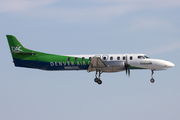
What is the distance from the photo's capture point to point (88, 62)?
4341cm

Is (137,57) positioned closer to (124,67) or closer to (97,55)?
(124,67)

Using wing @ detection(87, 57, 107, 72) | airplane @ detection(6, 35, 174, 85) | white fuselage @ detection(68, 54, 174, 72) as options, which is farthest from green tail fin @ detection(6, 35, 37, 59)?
white fuselage @ detection(68, 54, 174, 72)

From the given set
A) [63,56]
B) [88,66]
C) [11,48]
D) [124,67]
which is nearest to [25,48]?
[11,48]

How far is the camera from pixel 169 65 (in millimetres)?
43094

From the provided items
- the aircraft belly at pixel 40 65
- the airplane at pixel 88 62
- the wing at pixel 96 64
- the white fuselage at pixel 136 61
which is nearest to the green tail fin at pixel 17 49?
the airplane at pixel 88 62

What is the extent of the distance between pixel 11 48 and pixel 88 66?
1145 cm

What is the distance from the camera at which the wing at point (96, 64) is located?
135ft

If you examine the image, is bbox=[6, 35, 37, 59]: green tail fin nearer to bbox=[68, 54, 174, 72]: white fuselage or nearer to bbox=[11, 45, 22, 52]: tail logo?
bbox=[11, 45, 22, 52]: tail logo

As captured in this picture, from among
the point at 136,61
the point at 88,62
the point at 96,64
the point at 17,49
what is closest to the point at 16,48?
the point at 17,49

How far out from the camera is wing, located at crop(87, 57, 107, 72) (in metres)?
41.2

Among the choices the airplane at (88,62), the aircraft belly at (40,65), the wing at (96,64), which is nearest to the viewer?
the wing at (96,64)

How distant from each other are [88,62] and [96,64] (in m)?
1.71

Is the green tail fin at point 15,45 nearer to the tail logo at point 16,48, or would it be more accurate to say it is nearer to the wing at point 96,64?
the tail logo at point 16,48

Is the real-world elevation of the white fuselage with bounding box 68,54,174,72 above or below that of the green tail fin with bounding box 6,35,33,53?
below
